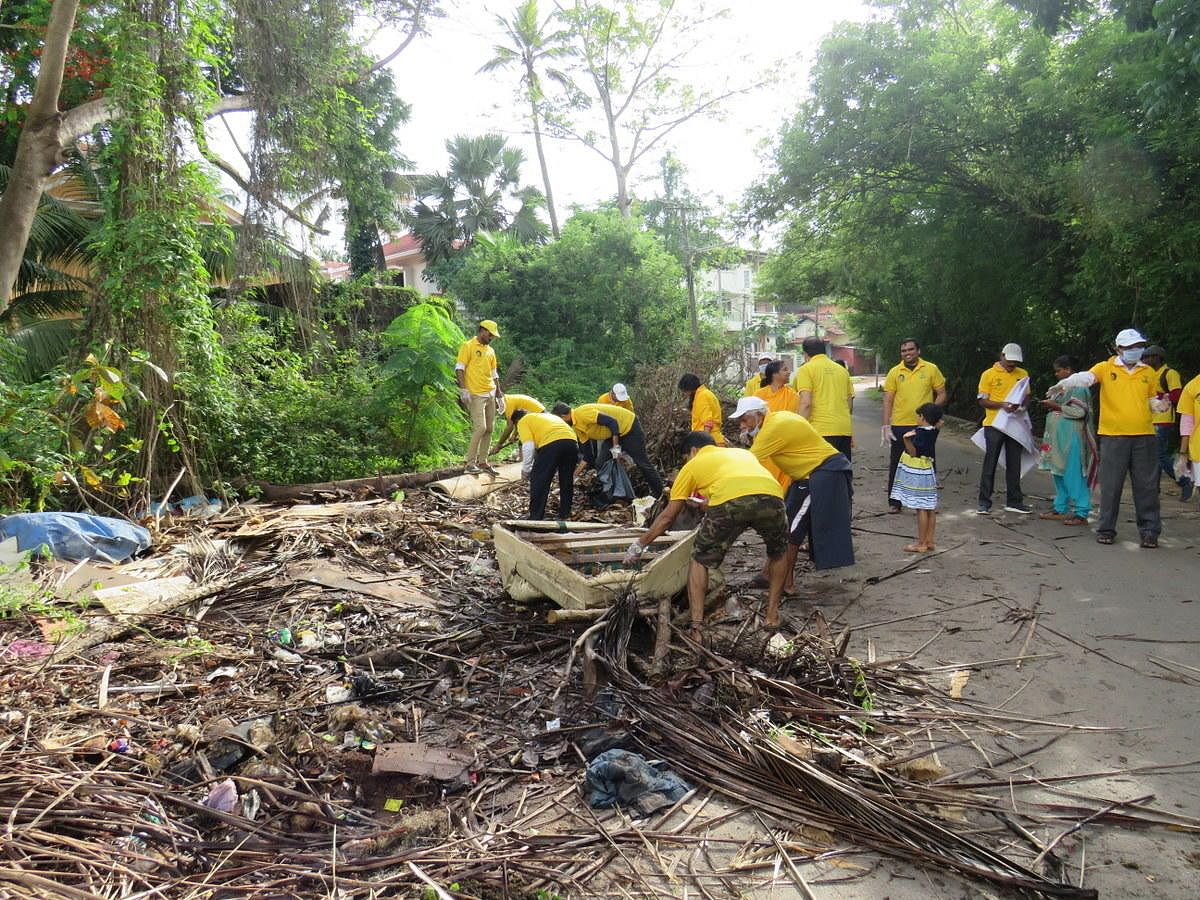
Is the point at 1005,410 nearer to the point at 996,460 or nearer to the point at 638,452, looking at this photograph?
the point at 996,460

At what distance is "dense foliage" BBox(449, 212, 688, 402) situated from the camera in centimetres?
2030

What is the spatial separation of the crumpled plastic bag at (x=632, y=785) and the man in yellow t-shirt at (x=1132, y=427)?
581 centimetres

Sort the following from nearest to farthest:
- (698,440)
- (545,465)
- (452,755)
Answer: (452,755) < (698,440) < (545,465)

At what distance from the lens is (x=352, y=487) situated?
1034cm

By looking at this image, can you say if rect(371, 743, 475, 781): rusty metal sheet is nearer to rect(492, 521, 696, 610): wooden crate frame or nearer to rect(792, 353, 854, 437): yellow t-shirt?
rect(492, 521, 696, 610): wooden crate frame

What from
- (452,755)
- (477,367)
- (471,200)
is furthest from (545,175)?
(452,755)

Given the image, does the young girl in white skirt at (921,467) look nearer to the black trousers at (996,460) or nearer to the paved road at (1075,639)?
the paved road at (1075,639)

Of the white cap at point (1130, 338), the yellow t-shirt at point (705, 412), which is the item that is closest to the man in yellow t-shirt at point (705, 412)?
the yellow t-shirt at point (705, 412)

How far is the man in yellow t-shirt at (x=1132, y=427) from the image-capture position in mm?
7164

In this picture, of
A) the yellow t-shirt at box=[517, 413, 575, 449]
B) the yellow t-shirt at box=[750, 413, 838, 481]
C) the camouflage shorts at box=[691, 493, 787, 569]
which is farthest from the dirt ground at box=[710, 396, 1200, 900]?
the yellow t-shirt at box=[517, 413, 575, 449]

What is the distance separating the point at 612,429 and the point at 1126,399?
5148 mm

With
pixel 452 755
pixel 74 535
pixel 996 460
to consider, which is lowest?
pixel 452 755

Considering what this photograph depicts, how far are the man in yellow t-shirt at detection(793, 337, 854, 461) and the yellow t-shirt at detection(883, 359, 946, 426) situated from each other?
0.88 m

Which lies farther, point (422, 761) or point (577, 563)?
point (577, 563)
